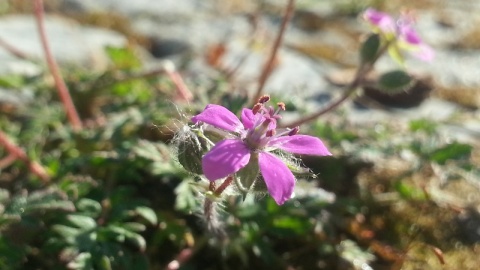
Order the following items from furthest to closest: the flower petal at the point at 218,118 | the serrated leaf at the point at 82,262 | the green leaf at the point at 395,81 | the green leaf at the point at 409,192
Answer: the green leaf at the point at 409,192 < the green leaf at the point at 395,81 < the serrated leaf at the point at 82,262 < the flower petal at the point at 218,118

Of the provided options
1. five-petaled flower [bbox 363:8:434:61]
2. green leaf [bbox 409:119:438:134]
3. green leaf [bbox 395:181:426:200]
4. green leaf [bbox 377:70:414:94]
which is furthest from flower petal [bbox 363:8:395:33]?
green leaf [bbox 395:181:426:200]

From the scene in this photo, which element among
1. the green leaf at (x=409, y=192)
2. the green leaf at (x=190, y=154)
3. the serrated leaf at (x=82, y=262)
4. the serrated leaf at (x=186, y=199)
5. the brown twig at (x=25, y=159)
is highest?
the green leaf at (x=190, y=154)

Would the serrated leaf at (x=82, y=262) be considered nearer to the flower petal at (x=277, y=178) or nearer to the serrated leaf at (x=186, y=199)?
the serrated leaf at (x=186, y=199)

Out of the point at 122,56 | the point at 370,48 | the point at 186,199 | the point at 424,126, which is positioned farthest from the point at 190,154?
the point at 122,56

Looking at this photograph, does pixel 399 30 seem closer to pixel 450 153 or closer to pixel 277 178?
pixel 450 153

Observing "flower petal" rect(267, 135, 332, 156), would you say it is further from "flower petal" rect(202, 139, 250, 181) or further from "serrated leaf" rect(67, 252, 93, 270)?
"serrated leaf" rect(67, 252, 93, 270)

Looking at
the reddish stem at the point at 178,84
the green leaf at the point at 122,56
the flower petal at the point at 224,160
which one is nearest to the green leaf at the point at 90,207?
the flower petal at the point at 224,160

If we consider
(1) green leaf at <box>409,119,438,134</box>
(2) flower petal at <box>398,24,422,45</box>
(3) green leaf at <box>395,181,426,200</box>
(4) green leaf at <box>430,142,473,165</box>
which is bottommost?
(3) green leaf at <box>395,181,426,200</box>

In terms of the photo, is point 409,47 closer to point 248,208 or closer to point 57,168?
point 248,208
